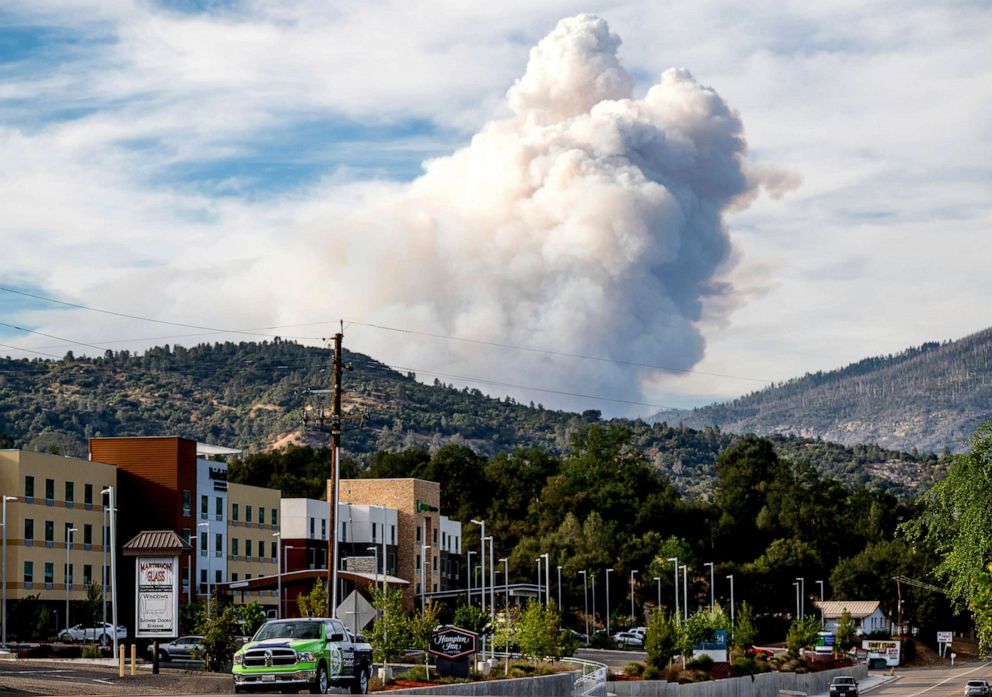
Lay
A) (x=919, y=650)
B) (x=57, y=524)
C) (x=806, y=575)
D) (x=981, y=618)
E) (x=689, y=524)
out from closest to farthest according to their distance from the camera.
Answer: (x=981, y=618) → (x=57, y=524) → (x=919, y=650) → (x=806, y=575) → (x=689, y=524)

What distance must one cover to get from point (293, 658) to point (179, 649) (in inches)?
1621

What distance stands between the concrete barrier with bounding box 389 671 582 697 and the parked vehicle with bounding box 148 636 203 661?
1647 cm

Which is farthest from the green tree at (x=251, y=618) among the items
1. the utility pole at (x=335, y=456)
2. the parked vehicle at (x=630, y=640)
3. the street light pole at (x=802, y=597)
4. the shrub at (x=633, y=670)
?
the street light pole at (x=802, y=597)

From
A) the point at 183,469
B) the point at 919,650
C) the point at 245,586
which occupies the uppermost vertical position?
the point at 183,469

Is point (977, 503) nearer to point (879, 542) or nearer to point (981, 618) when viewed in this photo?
point (981, 618)

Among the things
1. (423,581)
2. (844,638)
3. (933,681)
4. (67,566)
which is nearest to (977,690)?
(933,681)

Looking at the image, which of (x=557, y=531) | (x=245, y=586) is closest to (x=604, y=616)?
(x=557, y=531)

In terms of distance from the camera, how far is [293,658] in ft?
129

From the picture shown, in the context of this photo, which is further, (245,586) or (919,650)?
(919,650)

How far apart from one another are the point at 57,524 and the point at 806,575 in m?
107

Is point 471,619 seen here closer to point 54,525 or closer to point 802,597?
point 54,525

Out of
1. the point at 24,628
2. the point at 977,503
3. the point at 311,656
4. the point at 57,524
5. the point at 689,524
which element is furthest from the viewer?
the point at 689,524

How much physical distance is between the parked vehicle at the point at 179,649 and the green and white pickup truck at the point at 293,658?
1110 inches

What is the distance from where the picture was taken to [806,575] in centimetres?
18688
